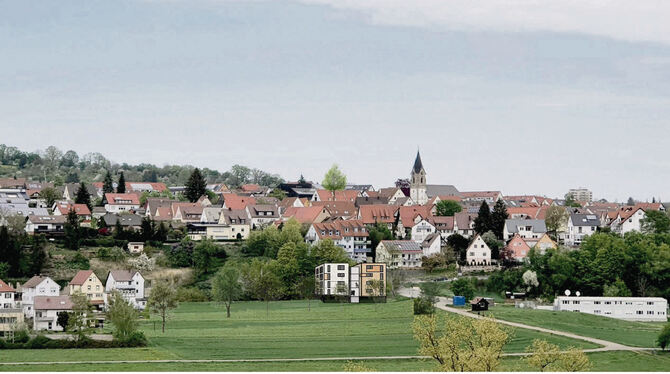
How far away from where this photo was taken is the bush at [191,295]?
7875 centimetres

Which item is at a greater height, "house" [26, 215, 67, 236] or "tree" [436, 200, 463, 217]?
"tree" [436, 200, 463, 217]

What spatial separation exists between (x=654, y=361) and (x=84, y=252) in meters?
49.9

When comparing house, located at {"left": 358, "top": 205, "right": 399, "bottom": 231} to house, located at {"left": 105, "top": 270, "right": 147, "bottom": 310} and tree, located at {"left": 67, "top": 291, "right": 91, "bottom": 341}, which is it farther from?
tree, located at {"left": 67, "top": 291, "right": 91, "bottom": 341}

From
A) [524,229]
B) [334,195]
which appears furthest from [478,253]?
[334,195]

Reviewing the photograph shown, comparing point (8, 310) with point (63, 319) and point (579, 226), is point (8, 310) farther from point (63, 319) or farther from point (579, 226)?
point (579, 226)

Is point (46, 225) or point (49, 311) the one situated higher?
point (46, 225)

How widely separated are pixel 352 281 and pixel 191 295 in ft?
38.7

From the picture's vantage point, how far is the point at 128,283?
77.1 meters

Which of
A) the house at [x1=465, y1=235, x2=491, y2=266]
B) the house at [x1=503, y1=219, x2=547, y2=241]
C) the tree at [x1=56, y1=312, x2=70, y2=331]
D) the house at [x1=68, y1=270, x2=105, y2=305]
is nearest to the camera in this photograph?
the tree at [x1=56, y1=312, x2=70, y2=331]

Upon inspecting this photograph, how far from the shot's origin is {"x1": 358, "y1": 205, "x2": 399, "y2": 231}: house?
106938 mm

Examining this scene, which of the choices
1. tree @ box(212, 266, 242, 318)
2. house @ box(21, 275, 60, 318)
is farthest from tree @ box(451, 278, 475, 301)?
house @ box(21, 275, 60, 318)

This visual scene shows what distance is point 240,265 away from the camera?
274ft

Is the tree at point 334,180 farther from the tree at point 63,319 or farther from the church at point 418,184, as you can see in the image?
the tree at point 63,319

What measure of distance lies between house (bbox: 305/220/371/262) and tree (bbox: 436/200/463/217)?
1485 centimetres
